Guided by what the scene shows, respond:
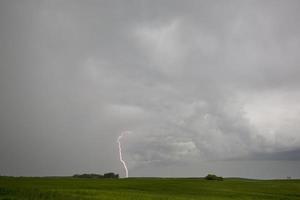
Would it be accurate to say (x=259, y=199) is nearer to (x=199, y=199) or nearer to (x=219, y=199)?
(x=219, y=199)

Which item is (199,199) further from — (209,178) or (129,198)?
(209,178)

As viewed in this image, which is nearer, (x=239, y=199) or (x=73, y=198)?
(x=73, y=198)

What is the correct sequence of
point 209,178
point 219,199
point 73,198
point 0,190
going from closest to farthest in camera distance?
1. point 73,198
2. point 0,190
3. point 219,199
4. point 209,178

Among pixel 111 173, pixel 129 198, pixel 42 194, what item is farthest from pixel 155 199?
pixel 111 173

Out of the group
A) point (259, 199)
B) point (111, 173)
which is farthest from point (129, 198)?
point (111, 173)

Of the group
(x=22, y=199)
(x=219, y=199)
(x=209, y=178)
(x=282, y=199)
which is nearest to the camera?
(x=22, y=199)

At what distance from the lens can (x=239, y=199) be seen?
227 feet

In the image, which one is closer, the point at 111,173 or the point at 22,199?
the point at 22,199

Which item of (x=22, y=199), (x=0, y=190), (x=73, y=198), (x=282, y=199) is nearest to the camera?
(x=22, y=199)

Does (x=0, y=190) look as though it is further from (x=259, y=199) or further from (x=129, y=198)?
(x=259, y=199)

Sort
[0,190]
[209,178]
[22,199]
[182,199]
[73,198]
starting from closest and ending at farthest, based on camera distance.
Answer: [22,199]
[73,198]
[0,190]
[182,199]
[209,178]

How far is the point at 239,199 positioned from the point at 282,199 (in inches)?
502

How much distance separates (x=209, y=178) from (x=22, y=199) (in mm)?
100872

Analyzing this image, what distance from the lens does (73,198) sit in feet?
169
